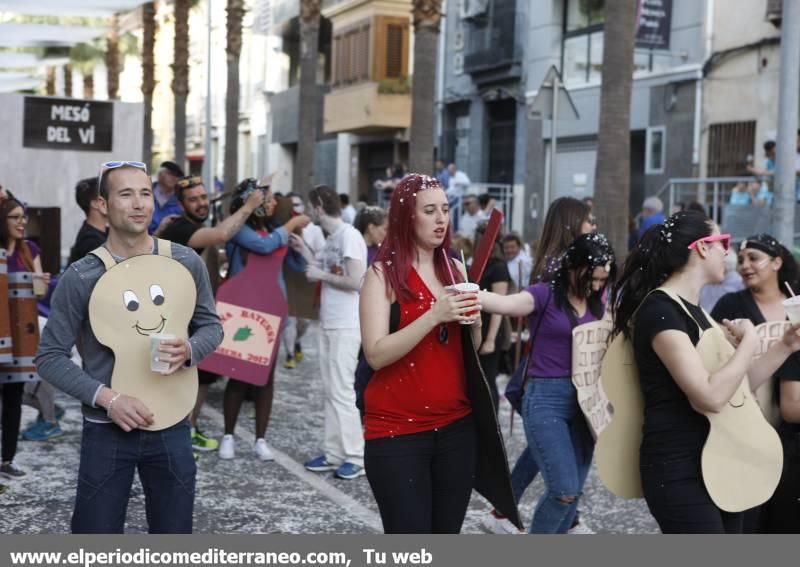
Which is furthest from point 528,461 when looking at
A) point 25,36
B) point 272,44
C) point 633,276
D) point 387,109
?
point 272,44

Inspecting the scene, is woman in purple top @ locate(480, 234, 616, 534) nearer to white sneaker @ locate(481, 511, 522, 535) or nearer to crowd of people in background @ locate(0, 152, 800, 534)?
crowd of people in background @ locate(0, 152, 800, 534)

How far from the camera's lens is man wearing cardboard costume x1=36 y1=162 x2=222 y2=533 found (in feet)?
12.0

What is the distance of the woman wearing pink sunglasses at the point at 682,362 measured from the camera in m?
3.58

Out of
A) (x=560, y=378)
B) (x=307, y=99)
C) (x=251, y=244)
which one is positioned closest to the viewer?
(x=560, y=378)

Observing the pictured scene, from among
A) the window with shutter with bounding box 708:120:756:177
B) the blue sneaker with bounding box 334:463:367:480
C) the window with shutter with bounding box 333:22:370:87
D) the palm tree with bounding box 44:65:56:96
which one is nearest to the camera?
the blue sneaker with bounding box 334:463:367:480

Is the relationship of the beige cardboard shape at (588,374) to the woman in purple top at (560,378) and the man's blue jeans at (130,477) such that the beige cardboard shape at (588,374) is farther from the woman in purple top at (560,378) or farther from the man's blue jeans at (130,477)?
the man's blue jeans at (130,477)

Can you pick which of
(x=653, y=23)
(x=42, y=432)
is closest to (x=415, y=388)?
(x=42, y=432)

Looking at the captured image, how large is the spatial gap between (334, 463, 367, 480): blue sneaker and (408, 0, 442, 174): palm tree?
10591 millimetres

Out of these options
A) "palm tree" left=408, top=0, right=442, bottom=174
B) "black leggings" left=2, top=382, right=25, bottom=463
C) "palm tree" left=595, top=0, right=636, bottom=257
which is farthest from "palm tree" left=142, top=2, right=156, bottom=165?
"black leggings" left=2, top=382, right=25, bottom=463

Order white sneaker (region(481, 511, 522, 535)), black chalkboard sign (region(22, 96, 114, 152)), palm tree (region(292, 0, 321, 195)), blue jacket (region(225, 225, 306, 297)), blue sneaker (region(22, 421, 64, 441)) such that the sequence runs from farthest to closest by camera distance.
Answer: palm tree (region(292, 0, 321, 195)) < black chalkboard sign (region(22, 96, 114, 152)) < blue sneaker (region(22, 421, 64, 441)) < blue jacket (region(225, 225, 306, 297)) < white sneaker (region(481, 511, 522, 535))

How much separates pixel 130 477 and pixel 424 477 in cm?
101

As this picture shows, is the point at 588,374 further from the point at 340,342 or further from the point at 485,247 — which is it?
the point at 340,342

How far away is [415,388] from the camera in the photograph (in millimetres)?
3811

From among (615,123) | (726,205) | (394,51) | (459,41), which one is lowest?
(726,205)
